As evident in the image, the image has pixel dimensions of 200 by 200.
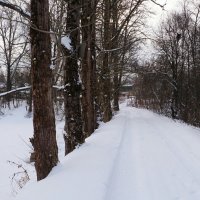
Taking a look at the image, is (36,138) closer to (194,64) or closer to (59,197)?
(59,197)

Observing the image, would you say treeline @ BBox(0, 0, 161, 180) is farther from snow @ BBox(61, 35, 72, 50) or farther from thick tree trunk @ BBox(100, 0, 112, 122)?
thick tree trunk @ BBox(100, 0, 112, 122)

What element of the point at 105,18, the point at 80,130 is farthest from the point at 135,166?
the point at 105,18

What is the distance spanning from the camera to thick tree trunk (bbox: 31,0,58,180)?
25.4 feet

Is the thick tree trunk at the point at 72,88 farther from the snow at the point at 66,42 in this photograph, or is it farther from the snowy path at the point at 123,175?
the snowy path at the point at 123,175

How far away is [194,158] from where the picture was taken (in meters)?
10.1

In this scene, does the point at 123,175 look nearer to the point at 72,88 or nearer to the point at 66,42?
the point at 72,88

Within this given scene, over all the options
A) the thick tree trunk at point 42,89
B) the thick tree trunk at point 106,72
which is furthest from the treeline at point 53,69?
the thick tree trunk at point 106,72

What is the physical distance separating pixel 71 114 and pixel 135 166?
2.91 m

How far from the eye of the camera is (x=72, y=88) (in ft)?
35.9

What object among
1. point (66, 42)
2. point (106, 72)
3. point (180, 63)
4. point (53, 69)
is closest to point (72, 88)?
point (66, 42)

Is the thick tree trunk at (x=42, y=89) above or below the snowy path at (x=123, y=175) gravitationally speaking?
above

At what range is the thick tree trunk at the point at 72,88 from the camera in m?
10.9

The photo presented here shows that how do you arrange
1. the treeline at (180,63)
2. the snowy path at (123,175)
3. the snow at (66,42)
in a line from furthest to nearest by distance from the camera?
1. the treeline at (180,63)
2. the snow at (66,42)
3. the snowy path at (123,175)

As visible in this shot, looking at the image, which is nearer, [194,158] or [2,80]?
[194,158]
